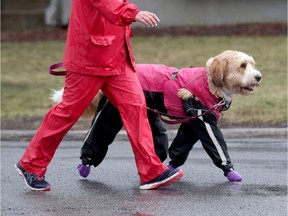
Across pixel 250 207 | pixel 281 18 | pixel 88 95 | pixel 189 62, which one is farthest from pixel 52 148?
pixel 281 18

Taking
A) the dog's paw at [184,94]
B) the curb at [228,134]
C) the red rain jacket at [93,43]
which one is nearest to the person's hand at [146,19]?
the red rain jacket at [93,43]

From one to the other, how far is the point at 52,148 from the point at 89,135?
0.62 metres

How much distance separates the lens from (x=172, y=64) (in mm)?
16094

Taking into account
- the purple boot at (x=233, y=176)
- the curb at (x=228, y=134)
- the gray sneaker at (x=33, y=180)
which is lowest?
the curb at (x=228, y=134)

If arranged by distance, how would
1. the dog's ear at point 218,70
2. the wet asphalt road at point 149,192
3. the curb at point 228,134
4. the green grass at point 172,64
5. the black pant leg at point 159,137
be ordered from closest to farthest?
the wet asphalt road at point 149,192 → the dog's ear at point 218,70 → the black pant leg at point 159,137 → the curb at point 228,134 → the green grass at point 172,64

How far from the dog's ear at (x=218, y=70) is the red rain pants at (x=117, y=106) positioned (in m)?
0.66

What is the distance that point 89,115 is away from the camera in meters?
7.61

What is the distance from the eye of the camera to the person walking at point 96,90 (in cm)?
658

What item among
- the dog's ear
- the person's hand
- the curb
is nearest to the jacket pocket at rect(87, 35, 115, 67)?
the person's hand

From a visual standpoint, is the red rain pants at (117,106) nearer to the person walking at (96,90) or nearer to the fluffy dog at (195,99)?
the person walking at (96,90)

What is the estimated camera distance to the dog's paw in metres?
7.12

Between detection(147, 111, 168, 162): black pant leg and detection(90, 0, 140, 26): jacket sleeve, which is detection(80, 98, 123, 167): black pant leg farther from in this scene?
detection(90, 0, 140, 26): jacket sleeve

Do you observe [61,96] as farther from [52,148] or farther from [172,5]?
[172,5]

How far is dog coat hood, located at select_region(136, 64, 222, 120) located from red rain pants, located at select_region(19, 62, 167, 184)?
1.44ft
